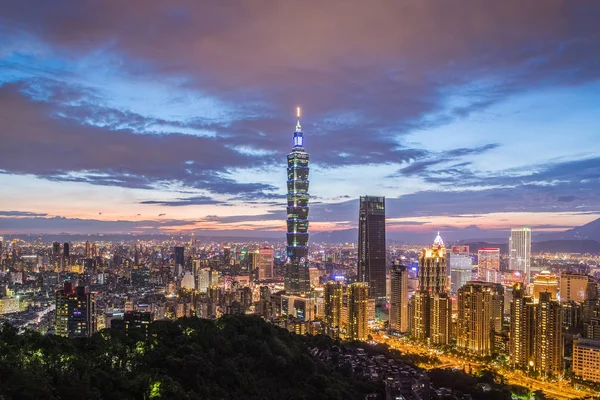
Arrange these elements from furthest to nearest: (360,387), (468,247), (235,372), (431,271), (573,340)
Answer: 1. (468,247)
2. (431,271)
3. (573,340)
4. (360,387)
5. (235,372)

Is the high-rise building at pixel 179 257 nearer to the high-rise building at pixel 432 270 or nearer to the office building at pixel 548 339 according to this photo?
the high-rise building at pixel 432 270

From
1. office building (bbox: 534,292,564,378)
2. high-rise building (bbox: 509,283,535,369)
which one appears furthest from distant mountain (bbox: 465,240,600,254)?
office building (bbox: 534,292,564,378)

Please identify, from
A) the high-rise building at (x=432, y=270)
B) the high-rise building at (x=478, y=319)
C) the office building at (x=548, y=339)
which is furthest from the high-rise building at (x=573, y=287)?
the office building at (x=548, y=339)

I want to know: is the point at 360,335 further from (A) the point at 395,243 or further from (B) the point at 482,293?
(A) the point at 395,243

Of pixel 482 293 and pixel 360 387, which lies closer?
pixel 360 387

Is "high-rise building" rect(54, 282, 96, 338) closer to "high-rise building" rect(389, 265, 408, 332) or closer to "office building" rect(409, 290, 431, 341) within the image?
"office building" rect(409, 290, 431, 341)

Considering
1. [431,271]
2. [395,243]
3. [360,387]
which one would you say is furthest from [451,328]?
[395,243]
